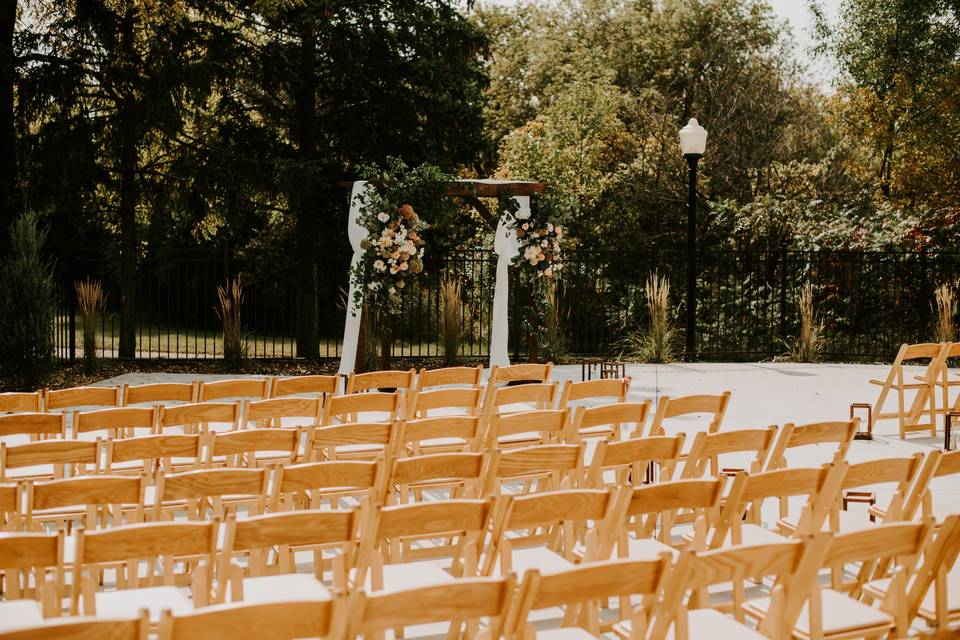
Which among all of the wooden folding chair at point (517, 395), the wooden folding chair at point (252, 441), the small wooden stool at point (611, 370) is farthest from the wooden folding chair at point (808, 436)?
the small wooden stool at point (611, 370)

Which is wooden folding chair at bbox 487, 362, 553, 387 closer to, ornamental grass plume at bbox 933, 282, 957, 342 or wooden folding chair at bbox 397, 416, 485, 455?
wooden folding chair at bbox 397, 416, 485, 455

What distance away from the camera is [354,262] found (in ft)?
38.4

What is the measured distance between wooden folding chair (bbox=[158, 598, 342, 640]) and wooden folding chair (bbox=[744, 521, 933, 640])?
1.57 m

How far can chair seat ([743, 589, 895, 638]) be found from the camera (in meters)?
3.57

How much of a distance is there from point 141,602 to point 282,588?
49 centimetres

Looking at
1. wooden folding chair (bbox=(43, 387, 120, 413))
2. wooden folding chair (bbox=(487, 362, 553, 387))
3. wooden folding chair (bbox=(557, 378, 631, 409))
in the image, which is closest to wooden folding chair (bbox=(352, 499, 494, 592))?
wooden folding chair (bbox=(557, 378, 631, 409))

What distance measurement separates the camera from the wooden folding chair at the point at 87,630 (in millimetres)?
2393

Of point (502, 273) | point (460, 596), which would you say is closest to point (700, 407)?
point (460, 596)

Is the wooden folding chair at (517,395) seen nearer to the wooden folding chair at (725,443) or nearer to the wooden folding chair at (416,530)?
the wooden folding chair at (725,443)

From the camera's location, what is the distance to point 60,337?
52.9 feet

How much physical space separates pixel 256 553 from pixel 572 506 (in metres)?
1.29

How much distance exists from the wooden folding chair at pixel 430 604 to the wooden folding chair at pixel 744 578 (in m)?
0.56

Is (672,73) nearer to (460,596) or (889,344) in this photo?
(889,344)

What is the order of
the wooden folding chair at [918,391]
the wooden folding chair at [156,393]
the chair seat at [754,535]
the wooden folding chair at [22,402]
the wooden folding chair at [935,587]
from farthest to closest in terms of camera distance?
the wooden folding chair at [918,391] < the wooden folding chair at [156,393] < the wooden folding chair at [22,402] < the chair seat at [754,535] < the wooden folding chair at [935,587]
